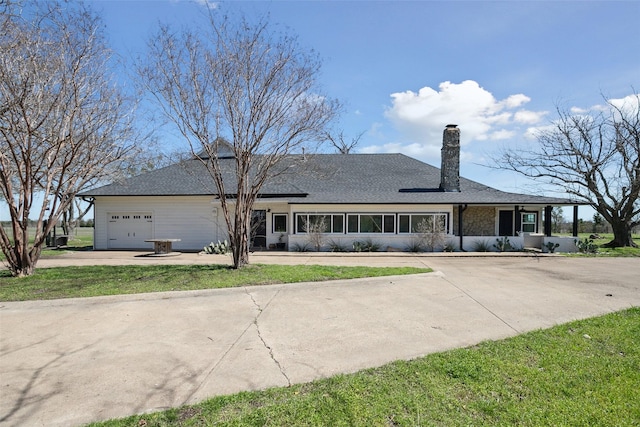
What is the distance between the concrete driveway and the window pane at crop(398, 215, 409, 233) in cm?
1030

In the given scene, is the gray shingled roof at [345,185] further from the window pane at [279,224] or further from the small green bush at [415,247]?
the small green bush at [415,247]

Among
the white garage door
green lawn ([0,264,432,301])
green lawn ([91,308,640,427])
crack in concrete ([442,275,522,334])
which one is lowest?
crack in concrete ([442,275,522,334])

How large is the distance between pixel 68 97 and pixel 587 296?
13.4 m

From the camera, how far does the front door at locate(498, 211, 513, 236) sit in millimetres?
20391

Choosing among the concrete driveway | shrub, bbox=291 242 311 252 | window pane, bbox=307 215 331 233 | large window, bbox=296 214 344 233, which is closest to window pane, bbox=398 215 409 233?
large window, bbox=296 214 344 233

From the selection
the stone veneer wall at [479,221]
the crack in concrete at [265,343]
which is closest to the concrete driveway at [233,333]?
the crack in concrete at [265,343]

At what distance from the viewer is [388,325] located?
5734mm

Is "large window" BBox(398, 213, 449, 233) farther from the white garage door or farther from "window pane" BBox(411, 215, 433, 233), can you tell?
the white garage door

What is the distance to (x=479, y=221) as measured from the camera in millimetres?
20672

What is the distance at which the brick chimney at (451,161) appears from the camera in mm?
21031

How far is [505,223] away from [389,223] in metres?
6.59

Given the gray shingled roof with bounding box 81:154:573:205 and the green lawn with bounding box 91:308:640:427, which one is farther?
the gray shingled roof with bounding box 81:154:573:205

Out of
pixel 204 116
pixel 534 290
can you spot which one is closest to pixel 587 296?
pixel 534 290

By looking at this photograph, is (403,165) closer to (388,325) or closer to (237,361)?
(388,325)
